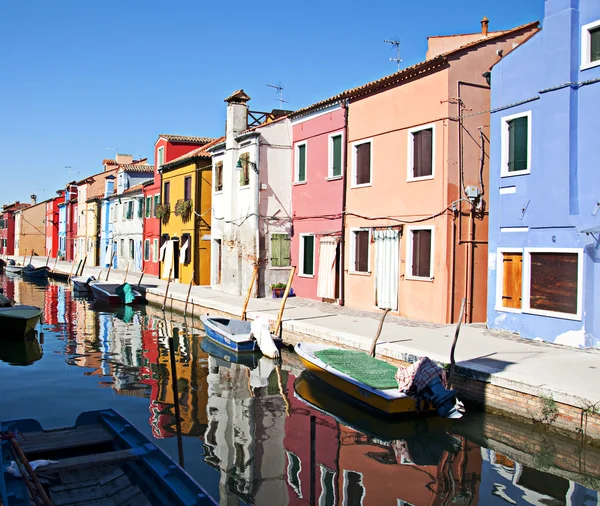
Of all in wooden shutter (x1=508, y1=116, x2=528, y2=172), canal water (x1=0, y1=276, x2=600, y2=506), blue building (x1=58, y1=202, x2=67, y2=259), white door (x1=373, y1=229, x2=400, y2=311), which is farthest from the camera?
blue building (x1=58, y1=202, x2=67, y2=259)

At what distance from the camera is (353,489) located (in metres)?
7.45

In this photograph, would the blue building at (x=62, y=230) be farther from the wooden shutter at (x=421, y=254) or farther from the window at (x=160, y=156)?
the wooden shutter at (x=421, y=254)

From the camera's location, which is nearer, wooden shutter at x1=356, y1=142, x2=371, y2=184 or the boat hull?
the boat hull

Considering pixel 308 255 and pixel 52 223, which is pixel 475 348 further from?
pixel 52 223

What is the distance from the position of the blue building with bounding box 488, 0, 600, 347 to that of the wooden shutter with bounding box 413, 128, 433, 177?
2.17 m

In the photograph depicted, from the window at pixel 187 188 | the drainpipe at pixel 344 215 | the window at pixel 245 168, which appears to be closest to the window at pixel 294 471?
the drainpipe at pixel 344 215

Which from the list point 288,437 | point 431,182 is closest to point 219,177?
point 431,182

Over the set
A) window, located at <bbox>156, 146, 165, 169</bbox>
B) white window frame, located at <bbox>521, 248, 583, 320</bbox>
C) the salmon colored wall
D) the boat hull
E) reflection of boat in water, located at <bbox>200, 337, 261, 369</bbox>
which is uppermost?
window, located at <bbox>156, 146, 165, 169</bbox>

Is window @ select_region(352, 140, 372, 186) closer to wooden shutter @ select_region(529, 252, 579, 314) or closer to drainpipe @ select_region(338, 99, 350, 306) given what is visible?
drainpipe @ select_region(338, 99, 350, 306)

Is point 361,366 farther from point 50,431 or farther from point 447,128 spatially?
point 447,128

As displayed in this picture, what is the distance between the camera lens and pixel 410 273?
17438 mm

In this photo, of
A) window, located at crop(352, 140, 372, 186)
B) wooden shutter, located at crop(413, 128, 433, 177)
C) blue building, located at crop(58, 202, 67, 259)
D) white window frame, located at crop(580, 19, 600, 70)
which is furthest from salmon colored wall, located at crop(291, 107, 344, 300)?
blue building, located at crop(58, 202, 67, 259)

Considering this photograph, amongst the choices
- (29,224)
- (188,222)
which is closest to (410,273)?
(188,222)

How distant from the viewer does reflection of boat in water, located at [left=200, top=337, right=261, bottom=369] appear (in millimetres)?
15256
